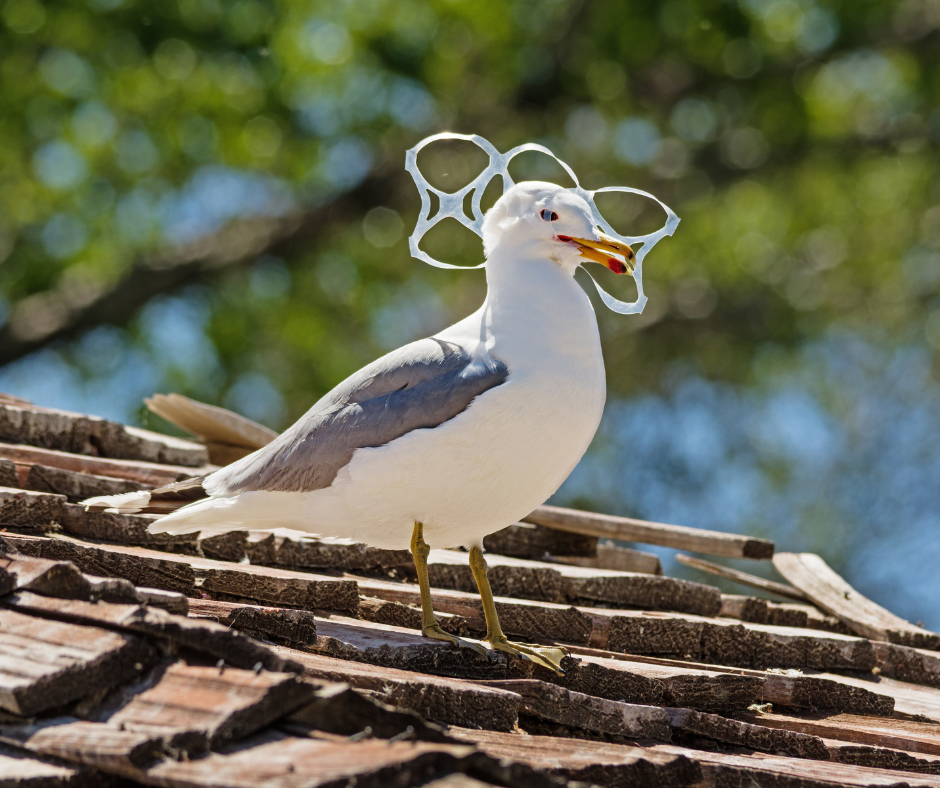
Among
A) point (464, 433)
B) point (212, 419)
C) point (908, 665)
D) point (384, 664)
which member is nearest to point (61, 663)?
point (384, 664)

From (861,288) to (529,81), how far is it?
16.0ft

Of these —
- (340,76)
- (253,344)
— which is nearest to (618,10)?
(340,76)

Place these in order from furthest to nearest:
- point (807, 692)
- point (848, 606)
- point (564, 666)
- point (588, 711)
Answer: point (848, 606)
point (807, 692)
point (564, 666)
point (588, 711)

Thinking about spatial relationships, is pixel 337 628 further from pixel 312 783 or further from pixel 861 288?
pixel 861 288

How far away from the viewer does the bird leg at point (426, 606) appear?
2.20 metres

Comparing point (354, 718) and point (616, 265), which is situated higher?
point (616, 265)

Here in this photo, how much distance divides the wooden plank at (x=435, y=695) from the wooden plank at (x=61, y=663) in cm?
32

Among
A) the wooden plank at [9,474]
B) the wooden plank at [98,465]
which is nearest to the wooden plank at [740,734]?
the wooden plank at [98,465]

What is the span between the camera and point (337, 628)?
7.25 feet

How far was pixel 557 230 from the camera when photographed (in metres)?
2.54

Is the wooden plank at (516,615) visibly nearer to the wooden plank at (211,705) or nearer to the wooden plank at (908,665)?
the wooden plank at (211,705)

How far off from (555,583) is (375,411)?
921 millimetres

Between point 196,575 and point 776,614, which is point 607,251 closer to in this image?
point 196,575

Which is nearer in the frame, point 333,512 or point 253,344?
point 333,512
